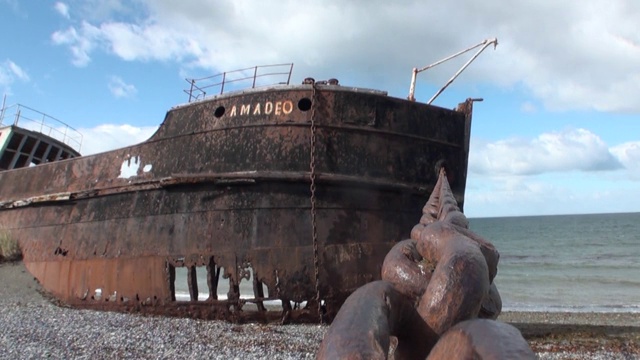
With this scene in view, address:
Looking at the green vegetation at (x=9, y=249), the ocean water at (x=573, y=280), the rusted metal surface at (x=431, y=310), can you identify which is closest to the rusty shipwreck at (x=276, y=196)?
the green vegetation at (x=9, y=249)

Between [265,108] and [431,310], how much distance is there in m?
6.06

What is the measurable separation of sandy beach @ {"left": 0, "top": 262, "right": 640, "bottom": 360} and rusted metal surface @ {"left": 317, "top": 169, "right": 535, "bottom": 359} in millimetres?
4169

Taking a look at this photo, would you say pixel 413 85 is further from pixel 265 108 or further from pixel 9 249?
pixel 9 249

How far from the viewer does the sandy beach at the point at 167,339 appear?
5.30 meters

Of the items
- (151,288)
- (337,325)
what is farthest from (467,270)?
(151,288)

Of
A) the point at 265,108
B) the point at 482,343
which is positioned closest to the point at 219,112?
the point at 265,108

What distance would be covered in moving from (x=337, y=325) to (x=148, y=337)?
5427 millimetres

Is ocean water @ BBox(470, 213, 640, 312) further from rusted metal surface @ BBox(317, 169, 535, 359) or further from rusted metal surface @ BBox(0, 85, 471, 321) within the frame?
rusted metal surface @ BBox(317, 169, 535, 359)

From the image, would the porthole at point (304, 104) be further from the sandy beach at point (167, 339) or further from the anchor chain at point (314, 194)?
the sandy beach at point (167, 339)

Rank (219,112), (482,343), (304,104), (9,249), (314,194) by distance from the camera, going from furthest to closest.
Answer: (9,249) < (219,112) < (304,104) < (314,194) < (482,343)

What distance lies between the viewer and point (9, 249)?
9828mm

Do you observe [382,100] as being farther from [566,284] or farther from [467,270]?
[566,284]

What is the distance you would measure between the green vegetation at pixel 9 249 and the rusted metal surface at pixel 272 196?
115 inches

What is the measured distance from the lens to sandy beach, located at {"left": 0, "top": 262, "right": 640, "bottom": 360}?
5301 mm
